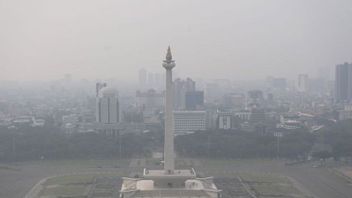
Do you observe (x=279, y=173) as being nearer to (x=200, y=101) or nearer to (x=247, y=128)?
(x=247, y=128)

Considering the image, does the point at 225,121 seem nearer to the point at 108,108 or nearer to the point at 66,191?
the point at 108,108

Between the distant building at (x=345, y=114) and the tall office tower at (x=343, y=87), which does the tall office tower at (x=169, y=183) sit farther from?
the tall office tower at (x=343, y=87)

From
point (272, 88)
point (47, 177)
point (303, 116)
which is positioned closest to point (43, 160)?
point (47, 177)

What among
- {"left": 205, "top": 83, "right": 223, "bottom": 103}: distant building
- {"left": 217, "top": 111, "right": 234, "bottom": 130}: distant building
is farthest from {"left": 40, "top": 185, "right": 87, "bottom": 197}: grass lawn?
{"left": 205, "top": 83, "right": 223, "bottom": 103}: distant building

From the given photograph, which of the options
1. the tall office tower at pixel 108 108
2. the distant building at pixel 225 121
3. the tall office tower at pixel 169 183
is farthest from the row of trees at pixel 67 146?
the tall office tower at pixel 169 183

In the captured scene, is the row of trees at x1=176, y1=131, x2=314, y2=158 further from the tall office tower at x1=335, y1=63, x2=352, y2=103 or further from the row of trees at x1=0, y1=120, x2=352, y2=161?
the tall office tower at x1=335, y1=63, x2=352, y2=103

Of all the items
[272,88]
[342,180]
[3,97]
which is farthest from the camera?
[272,88]

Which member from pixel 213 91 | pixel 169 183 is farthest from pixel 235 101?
pixel 169 183
